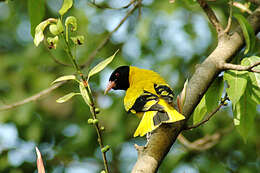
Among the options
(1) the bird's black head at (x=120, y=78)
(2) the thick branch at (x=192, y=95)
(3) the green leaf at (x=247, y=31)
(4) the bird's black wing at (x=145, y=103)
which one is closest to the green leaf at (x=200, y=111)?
(2) the thick branch at (x=192, y=95)

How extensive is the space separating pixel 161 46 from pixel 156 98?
156 inches

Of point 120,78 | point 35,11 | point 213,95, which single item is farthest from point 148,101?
point 120,78

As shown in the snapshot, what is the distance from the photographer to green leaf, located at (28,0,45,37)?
184 centimetres

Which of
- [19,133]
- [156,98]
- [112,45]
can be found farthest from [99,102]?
[156,98]

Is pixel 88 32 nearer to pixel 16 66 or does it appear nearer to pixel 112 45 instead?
pixel 112 45

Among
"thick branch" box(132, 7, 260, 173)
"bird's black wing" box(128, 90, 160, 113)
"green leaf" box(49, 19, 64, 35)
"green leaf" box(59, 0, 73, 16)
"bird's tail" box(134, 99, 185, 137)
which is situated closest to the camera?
"green leaf" box(49, 19, 64, 35)

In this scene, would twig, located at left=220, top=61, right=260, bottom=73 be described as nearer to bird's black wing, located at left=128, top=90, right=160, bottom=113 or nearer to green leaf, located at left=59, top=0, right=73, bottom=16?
bird's black wing, located at left=128, top=90, right=160, bottom=113

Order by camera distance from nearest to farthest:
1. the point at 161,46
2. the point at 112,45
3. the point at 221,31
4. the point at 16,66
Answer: the point at 221,31 → the point at 16,66 → the point at 112,45 → the point at 161,46

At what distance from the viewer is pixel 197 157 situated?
17.1 ft

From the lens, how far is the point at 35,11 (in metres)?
1.86

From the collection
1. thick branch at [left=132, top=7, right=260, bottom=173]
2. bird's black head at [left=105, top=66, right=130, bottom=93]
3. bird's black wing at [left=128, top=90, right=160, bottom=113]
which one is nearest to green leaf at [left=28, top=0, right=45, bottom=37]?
thick branch at [left=132, top=7, right=260, bottom=173]

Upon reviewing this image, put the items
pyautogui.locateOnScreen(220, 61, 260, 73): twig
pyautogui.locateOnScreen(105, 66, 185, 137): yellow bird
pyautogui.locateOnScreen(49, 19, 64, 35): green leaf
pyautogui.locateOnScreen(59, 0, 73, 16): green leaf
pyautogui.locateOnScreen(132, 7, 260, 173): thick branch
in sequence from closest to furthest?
pyautogui.locateOnScreen(49, 19, 64, 35): green leaf < pyautogui.locateOnScreen(59, 0, 73, 16): green leaf < pyautogui.locateOnScreen(132, 7, 260, 173): thick branch < pyautogui.locateOnScreen(220, 61, 260, 73): twig < pyautogui.locateOnScreen(105, 66, 185, 137): yellow bird

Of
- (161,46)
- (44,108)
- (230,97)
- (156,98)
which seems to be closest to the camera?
(230,97)

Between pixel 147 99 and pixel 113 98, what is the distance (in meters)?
2.64
